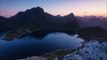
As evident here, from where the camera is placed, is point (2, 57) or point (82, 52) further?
point (2, 57)

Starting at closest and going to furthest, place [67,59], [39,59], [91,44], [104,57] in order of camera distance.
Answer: [104,57]
[67,59]
[91,44]
[39,59]

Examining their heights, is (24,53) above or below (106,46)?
above

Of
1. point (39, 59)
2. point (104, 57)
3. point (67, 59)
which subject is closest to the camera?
point (104, 57)

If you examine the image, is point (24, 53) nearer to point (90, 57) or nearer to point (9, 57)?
point (9, 57)

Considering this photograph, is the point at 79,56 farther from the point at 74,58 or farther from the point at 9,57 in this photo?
the point at 9,57

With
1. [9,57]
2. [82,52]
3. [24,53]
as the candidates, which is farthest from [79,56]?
[24,53]

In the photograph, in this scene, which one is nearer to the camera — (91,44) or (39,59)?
(91,44)

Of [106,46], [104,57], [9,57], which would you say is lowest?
[104,57]

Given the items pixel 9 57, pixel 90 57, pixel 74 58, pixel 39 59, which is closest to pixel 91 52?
pixel 90 57

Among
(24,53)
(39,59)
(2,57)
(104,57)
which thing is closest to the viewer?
(104,57)
